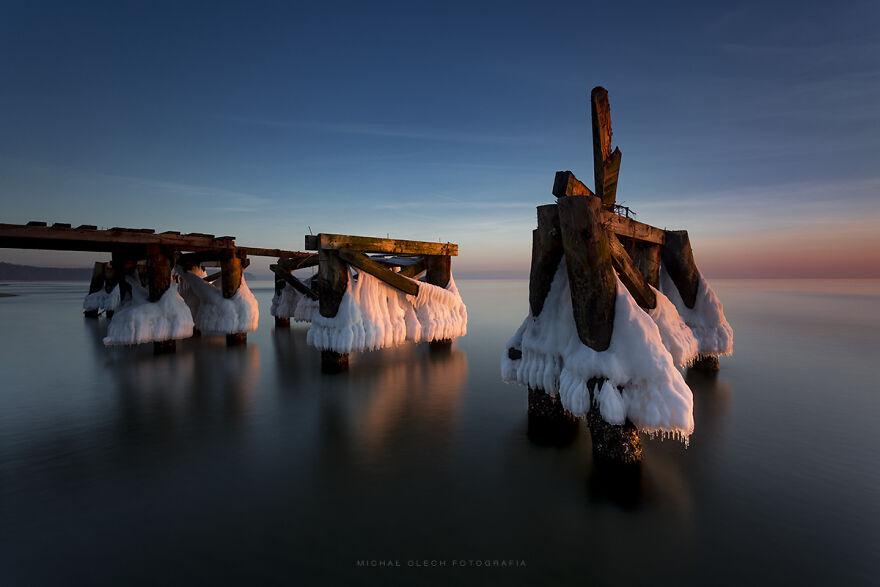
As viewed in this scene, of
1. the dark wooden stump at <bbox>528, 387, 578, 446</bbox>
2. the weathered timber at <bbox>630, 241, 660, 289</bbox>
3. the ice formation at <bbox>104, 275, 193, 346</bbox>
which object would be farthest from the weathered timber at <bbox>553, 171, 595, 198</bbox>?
the ice formation at <bbox>104, 275, 193, 346</bbox>

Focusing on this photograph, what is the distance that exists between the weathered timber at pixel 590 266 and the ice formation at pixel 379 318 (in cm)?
554

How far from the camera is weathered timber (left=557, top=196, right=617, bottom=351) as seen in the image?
364 centimetres

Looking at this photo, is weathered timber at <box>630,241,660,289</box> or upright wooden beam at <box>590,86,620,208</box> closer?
upright wooden beam at <box>590,86,620,208</box>

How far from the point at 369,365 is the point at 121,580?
6755 mm

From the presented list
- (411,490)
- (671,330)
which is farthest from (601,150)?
(411,490)

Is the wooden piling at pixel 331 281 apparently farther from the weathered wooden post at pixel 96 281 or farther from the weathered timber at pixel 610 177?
the weathered wooden post at pixel 96 281

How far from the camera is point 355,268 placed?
8.73 meters

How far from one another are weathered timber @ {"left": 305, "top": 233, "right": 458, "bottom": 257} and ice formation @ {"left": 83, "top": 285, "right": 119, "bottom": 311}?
57.9 ft

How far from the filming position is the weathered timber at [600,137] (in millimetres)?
4527

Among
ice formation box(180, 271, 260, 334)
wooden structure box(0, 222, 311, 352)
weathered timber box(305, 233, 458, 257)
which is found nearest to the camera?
wooden structure box(0, 222, 311, 352)

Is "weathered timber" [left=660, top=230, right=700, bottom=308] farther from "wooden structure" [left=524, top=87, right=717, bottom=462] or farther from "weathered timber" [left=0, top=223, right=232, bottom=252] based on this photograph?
"weathered timber" [left=0, top=223, right=232, bottom=252]

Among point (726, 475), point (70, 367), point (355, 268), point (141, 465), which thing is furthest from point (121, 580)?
point (70, 367)

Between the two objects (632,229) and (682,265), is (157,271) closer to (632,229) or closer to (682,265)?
(632,229)

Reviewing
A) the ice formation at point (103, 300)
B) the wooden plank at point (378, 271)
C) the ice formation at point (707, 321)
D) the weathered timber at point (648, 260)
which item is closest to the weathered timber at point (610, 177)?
the weathered timber at point (648, 260)
